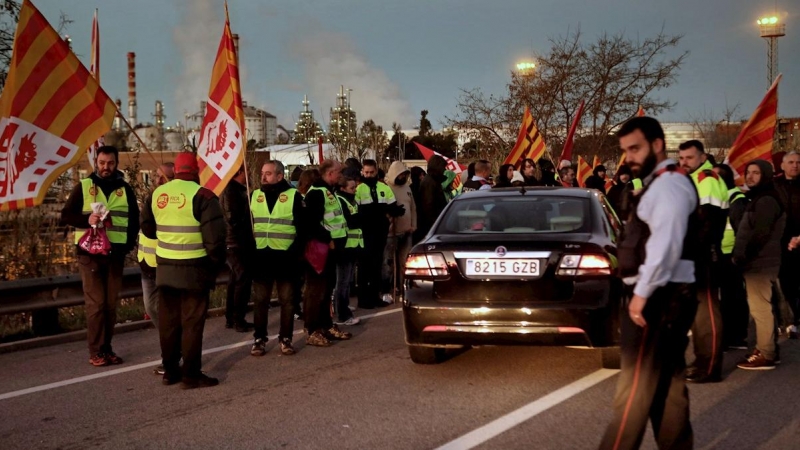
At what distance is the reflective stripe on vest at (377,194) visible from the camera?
1181cm

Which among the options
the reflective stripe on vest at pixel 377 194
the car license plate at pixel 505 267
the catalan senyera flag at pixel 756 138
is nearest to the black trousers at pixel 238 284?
the reflective stripe on vest at pixel 377 194

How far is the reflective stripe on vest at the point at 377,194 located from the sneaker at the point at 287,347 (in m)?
3.35

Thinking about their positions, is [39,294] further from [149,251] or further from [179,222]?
[179,222]

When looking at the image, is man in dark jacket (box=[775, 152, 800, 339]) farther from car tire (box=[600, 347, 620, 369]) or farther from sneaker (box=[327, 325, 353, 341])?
sneaker (box=[327, 325, 353, 341])

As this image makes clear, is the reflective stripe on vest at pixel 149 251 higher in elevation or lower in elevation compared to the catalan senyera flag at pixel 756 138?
lower

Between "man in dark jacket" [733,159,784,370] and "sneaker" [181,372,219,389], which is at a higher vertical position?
"man in dark jacket" [733,159,784,370]

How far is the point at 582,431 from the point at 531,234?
1844 millimetres

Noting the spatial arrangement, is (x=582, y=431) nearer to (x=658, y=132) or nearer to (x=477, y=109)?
(x=658, y=132)

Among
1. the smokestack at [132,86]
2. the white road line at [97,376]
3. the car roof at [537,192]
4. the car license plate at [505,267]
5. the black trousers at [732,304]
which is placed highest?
the smokestack at [132,86]

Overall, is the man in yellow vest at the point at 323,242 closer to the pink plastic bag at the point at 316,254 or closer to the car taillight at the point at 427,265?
the pink plastic bag at the point at 316,254

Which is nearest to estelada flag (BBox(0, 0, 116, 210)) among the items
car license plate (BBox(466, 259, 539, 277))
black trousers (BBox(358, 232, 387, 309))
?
car license plate (BBox(466, 259, 539, 277))

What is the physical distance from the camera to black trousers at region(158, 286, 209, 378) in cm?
742

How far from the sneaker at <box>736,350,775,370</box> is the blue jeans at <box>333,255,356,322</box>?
4.45m

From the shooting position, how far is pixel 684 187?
4184 millimetres
